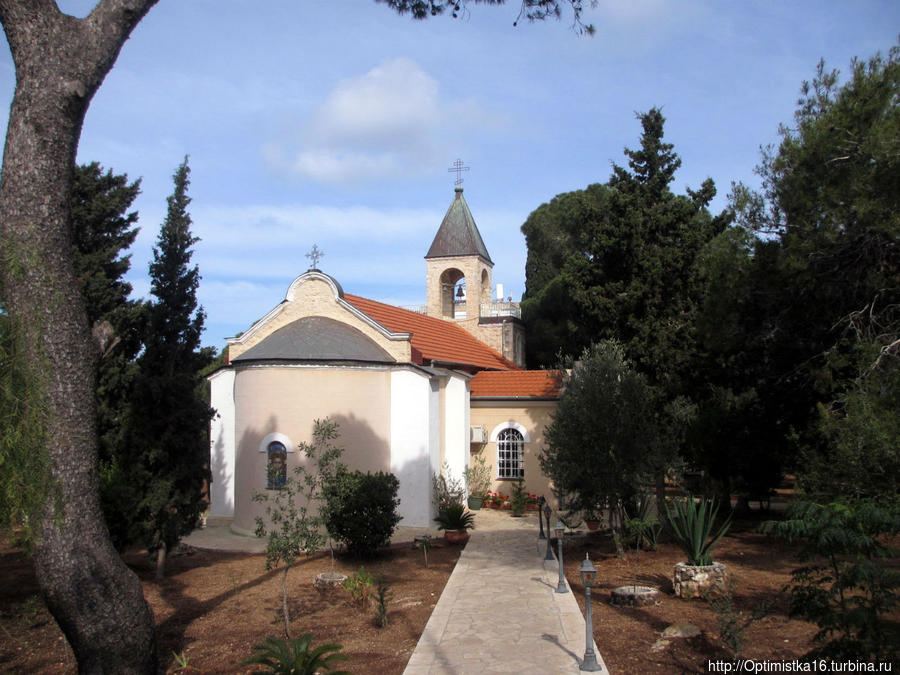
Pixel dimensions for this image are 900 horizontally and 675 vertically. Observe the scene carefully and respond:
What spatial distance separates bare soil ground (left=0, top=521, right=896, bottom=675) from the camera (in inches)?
299

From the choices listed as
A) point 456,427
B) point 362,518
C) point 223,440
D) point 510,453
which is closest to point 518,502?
point 510,453

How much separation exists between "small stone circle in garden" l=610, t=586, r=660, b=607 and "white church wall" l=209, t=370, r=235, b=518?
44.2 feet

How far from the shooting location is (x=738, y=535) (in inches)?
637

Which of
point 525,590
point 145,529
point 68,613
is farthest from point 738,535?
point 68,613

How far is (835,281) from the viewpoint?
13.2 meters

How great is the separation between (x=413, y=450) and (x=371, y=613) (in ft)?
26.4

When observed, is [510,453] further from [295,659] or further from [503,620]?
[295,659]

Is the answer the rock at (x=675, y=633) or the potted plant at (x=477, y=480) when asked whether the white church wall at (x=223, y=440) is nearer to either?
the potted plant at (x=477, y=480)

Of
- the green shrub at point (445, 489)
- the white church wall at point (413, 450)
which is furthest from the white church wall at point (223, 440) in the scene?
the green shrub at point (445, 489)

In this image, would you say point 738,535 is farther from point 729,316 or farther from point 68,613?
point 68,613

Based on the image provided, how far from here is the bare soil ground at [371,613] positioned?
7.58 meters

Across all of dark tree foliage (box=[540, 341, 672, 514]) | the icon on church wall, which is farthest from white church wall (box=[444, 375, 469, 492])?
dark tree foliage (box=[540, 341, 672, 514])

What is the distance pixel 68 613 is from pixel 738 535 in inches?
570

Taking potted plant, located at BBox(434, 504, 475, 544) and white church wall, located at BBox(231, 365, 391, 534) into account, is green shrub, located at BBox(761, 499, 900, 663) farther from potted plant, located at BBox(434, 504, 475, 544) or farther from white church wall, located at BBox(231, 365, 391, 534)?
white church wall, located at BBox(231, 365, 391, 534)
